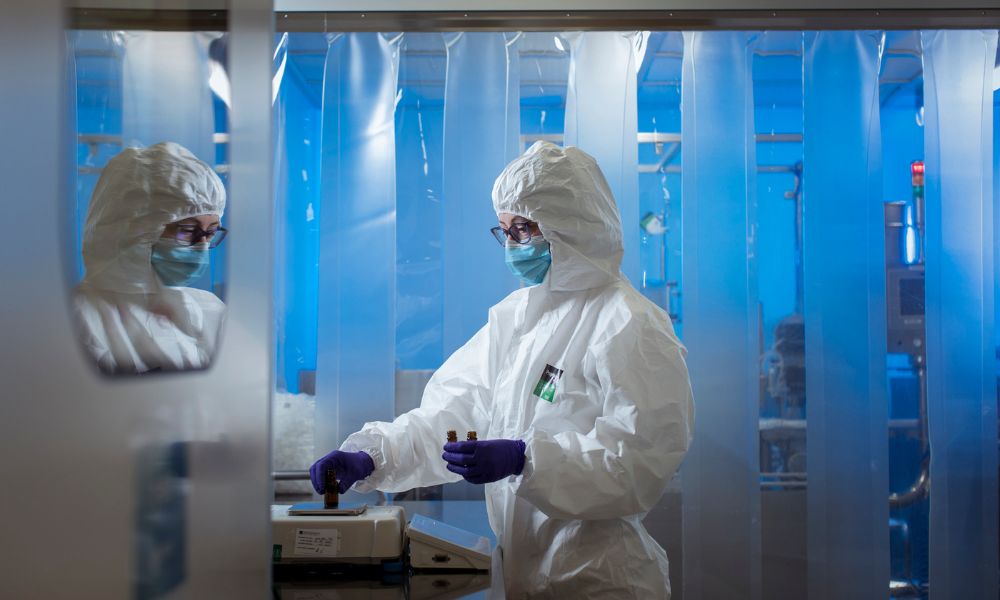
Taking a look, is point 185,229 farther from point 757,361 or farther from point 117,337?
point 757,361

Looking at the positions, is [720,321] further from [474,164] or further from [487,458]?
[487,458]

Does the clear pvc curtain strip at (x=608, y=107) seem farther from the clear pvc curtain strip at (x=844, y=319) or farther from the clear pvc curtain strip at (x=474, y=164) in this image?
the clear pvc curtain strip at (x=844, y=319)

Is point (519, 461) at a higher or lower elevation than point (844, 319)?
lower

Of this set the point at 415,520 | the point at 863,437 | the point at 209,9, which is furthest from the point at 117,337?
the point at 863,437

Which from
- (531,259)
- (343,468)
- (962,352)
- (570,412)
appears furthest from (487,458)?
(962,352)

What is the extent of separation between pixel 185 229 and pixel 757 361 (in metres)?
1.91

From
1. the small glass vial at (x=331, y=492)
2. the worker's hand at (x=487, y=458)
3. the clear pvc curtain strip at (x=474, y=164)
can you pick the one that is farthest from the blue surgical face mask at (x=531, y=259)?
the small glass vial at (x=331, y=492)

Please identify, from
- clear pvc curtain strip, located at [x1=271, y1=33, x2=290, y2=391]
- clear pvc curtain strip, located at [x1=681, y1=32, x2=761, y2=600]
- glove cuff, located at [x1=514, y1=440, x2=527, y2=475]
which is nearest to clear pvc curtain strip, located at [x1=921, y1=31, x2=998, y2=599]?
clear pvc curtain strip, located at [x1=681, y1=32, x2=761, y2=600]

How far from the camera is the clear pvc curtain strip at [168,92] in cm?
34

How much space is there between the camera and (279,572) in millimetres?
1323

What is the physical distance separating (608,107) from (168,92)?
1.84 metres

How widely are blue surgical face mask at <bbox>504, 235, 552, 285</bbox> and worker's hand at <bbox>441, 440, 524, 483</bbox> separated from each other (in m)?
0.46

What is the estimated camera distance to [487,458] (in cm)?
138

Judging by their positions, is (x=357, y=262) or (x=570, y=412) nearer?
(x=570, y=412)
